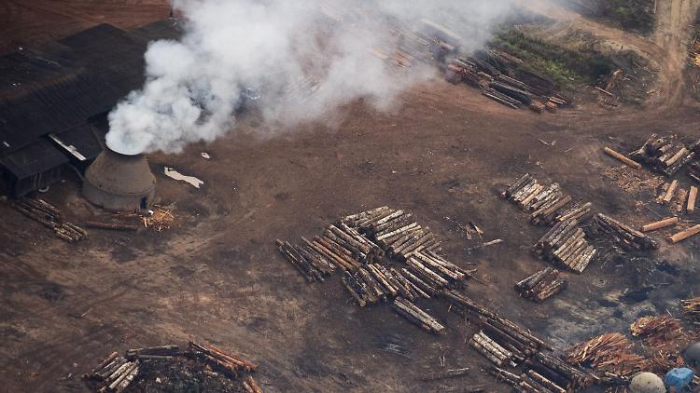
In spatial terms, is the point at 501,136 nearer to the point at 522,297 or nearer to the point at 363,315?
the point at 522,297

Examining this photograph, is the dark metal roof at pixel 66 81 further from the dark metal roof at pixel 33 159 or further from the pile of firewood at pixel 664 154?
the pile of firewood at pixel 664 154

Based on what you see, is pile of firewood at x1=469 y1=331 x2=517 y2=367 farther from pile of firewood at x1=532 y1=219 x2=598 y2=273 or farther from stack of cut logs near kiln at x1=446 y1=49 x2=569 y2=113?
stack of cut logs near kiln at x1=446 y1=49 x2=569 y2=113

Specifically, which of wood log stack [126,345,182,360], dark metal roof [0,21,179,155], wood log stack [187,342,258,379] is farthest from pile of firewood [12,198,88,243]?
wood log stack [187,342,258,379]

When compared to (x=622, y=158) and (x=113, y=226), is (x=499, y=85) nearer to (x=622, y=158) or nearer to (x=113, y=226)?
(x=622, y=158)

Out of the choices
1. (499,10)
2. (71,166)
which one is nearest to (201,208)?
(71,166)

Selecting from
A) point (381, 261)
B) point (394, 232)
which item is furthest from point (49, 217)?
point (394, 232)

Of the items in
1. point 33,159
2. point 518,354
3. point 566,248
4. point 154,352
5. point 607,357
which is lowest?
point 154,352

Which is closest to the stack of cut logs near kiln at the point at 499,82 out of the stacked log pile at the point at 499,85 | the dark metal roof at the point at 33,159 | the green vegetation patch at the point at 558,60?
the stacked log pile at the point at 499,85
